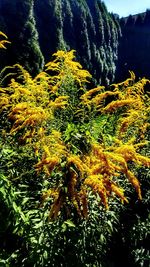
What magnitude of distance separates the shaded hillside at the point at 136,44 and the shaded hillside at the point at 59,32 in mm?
9010

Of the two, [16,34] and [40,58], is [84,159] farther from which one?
[16,34]

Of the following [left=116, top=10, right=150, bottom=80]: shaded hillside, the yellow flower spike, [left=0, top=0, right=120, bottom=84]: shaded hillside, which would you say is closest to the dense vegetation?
the yellow flower spike

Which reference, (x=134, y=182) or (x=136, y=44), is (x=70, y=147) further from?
(x=136, y=44)

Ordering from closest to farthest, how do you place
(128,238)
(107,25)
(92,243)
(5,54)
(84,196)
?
(84,196) → (92,243) → (128,238) → (5,54) → (107,25)

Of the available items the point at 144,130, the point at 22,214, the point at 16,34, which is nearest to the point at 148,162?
the point at 22,214

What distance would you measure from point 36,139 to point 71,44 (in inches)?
1140

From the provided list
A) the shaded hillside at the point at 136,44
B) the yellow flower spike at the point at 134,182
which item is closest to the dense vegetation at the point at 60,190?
the yellow flower spike at the point at 134,182

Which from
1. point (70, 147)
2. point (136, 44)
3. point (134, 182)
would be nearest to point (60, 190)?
point (70, 147)

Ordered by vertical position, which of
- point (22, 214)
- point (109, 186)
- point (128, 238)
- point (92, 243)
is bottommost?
point (128, 238)

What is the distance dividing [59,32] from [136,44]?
2935cm

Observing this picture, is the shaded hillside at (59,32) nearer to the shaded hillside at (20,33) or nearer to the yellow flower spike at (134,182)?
the shaded hillside at (20,33)

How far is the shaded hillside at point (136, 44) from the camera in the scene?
5453 cm

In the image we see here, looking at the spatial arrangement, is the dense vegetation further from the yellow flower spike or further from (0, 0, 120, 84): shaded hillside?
(0, 0, 120, 84): shaded hillside

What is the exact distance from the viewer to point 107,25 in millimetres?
42250
